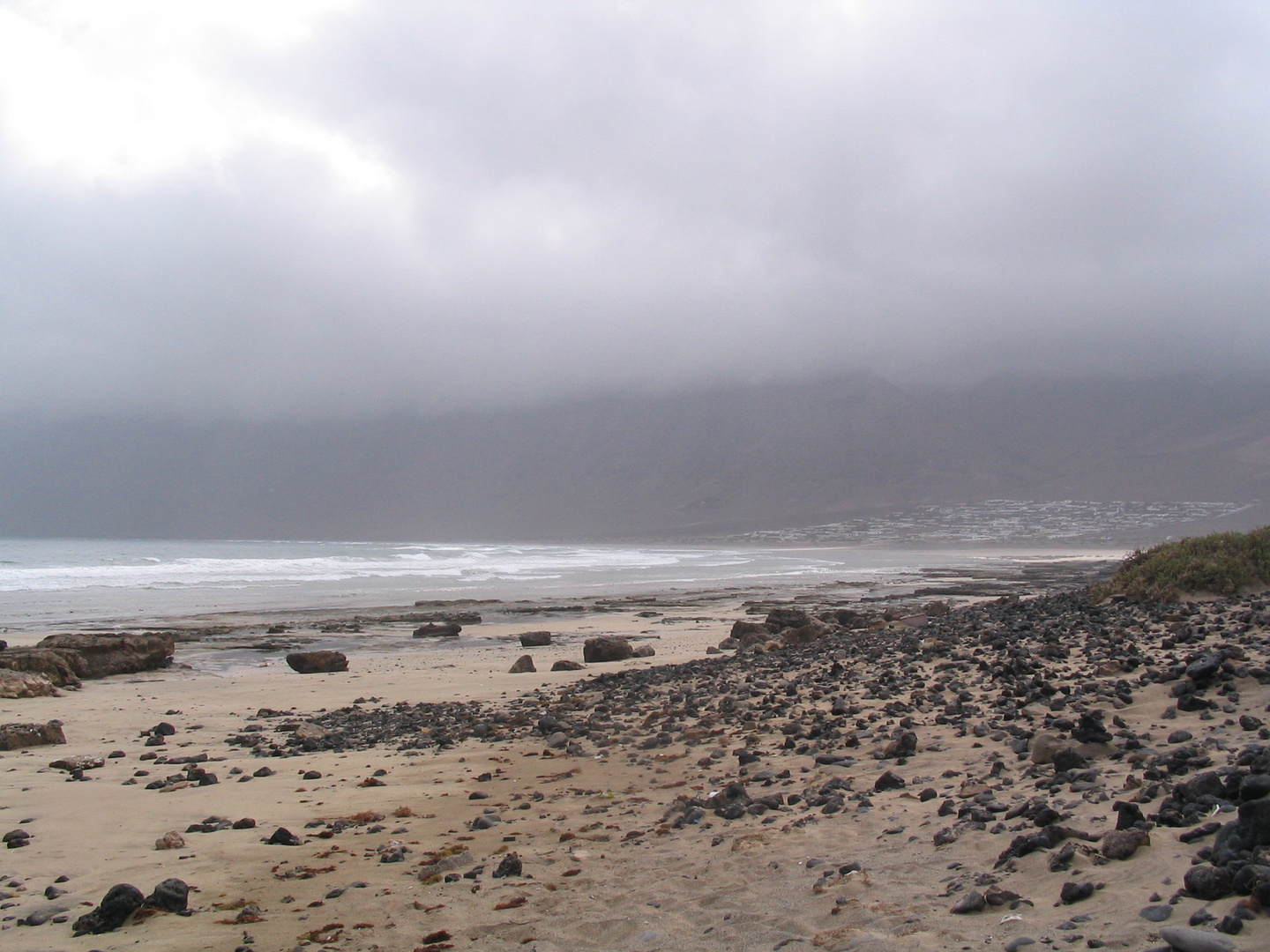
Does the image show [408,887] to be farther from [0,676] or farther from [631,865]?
[0,676]

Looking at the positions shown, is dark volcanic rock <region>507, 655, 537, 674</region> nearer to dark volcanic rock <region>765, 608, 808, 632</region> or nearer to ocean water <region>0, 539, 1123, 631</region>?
dark volcanic rock <region>765, 608, 808, 632</region>

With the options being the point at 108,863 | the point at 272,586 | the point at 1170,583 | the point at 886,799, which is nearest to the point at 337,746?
the point at 108,863

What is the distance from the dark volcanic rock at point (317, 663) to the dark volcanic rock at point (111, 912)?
513 inches

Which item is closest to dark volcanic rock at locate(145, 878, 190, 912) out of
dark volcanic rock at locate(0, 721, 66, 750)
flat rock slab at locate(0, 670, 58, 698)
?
dark volcanic rock at locate(0, 721, 66, 750)

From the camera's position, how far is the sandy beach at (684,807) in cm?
450

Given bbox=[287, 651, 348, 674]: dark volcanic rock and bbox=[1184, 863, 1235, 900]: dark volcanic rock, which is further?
bbox=[287, 651, 348, 674]: dark volcanic rock

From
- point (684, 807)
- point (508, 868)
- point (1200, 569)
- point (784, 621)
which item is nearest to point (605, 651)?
point (784, 621)

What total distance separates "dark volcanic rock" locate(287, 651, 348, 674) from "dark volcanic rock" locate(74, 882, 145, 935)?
1304 cm

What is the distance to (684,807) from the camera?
6816 millimetres

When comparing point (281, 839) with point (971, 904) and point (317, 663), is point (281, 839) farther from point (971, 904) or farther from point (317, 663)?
point (317, 663)

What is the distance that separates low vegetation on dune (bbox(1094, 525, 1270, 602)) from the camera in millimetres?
14953

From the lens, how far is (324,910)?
521 centimetres

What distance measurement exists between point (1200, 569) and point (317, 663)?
1714 centimetres

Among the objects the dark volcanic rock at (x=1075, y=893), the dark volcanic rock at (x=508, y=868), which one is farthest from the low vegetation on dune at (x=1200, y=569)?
the dark volcanic rock at (x=508, y=868)
